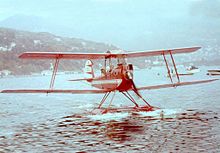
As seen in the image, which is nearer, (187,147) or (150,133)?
(187,147)


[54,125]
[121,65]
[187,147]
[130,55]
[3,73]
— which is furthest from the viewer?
[3,73]

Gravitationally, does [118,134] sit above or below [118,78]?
below

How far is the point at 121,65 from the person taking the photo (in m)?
18.0

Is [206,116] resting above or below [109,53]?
below

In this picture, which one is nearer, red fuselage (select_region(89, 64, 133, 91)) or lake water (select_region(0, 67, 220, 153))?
lake water (select_region(0, 67, 220, 153))

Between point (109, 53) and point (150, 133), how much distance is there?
269 inches

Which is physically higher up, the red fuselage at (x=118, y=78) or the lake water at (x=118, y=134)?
the red fuselage at (x=118, y=78)

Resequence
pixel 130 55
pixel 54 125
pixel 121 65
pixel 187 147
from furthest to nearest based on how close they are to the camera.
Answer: pixel 130 55
pixel 121 65
pixel 54 125
pixel 187 147

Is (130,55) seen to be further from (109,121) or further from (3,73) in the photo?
(3,73)

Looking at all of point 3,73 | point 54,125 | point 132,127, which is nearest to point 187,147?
point 132,127

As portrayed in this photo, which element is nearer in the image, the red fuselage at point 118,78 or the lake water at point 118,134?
the lake water at point 118,134

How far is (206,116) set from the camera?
16797 mm

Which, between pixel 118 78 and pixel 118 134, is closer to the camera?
pixel 118 134

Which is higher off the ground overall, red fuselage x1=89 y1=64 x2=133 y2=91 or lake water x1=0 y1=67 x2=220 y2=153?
red fuselage x1=89 y1=64 x2=133 y2=91
